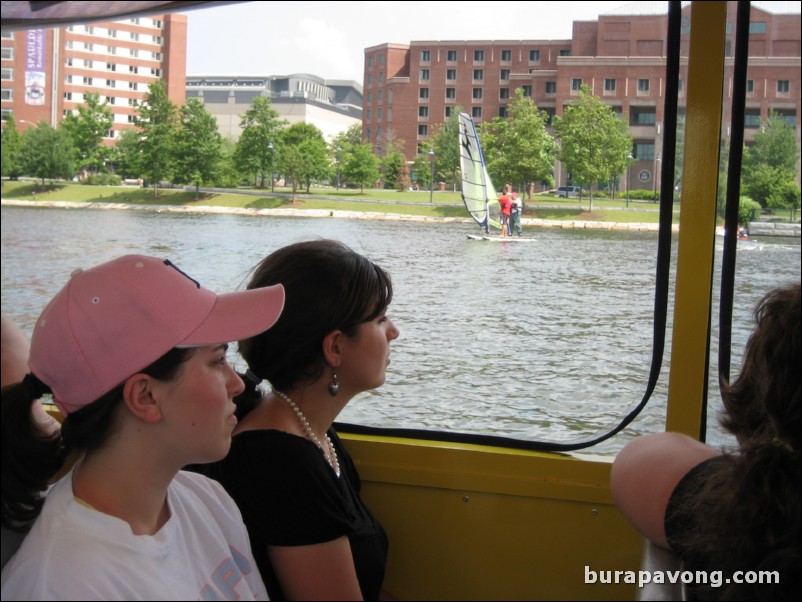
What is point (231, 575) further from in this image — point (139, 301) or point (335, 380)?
point (335, 380)

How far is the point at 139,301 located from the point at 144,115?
1714 millimetres

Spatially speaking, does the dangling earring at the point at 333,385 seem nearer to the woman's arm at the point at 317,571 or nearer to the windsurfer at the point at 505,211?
the woman's arm at the point at 317,571

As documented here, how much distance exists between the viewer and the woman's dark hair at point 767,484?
2.86ft

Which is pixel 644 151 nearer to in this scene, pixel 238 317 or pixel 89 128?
pixel 238 317

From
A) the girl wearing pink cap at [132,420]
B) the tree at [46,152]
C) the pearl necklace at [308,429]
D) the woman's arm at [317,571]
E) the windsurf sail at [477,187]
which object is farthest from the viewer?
the tree at [46,152]

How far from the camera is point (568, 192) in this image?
2.26 meters

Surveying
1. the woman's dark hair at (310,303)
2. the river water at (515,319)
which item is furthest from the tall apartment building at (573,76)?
the woman's dark hair at (310,303)

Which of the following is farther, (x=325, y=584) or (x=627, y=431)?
(x=627, y=431)

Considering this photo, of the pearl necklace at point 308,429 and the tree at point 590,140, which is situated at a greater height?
the tree at point 590,140

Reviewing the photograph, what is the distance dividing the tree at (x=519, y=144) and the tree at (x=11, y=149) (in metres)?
1.58

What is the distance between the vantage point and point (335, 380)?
4.82ft

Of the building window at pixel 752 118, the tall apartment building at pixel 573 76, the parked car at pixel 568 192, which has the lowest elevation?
the parked car at pixel 568 192

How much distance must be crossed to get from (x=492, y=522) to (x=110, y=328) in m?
1.23

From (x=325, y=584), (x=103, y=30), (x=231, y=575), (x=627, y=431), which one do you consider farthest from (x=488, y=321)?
(x=103, y=30)
